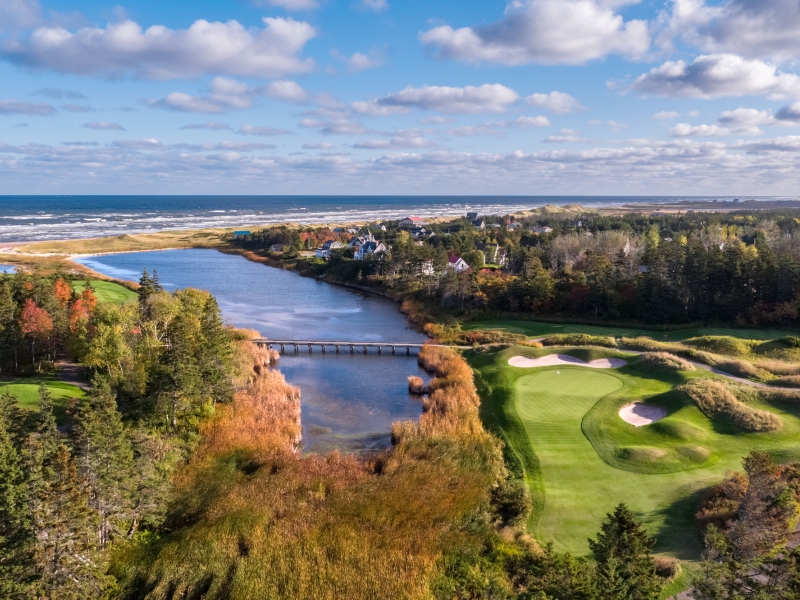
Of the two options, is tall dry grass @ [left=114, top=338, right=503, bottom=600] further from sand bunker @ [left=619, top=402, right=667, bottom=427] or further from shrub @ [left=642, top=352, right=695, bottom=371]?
shrub @ [left=642, top=352, right=695, bottom=371]

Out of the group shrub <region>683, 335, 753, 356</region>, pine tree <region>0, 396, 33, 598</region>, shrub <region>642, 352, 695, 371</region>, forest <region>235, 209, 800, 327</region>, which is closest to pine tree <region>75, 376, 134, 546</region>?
pine tree <region>0, 396, 33, 598</region>

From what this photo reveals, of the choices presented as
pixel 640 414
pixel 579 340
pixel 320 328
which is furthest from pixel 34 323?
pixel 579 340

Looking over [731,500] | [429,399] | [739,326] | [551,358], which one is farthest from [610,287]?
[731,500]

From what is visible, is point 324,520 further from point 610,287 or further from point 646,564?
point 610,287

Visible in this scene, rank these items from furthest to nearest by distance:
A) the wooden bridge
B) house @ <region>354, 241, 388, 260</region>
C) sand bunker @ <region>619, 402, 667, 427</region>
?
house @ <region>354, 241, 388, 260</region>
the wooden bridge
sand bunker @ <region>619, 402, 667, 427</region>

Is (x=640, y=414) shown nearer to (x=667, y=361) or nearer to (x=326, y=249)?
(x=667, y=361)

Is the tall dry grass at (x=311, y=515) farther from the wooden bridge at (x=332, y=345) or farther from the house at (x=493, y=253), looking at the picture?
the house at (x=493, y=253)
